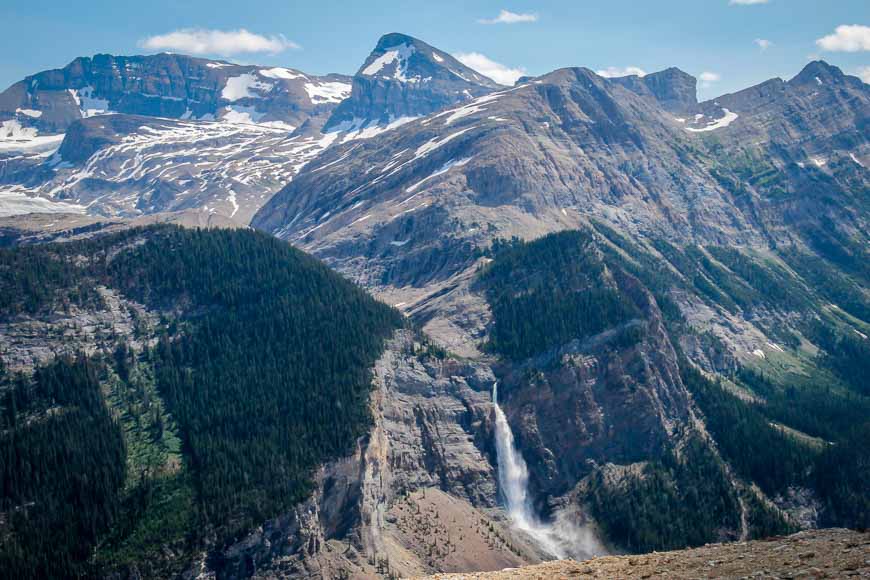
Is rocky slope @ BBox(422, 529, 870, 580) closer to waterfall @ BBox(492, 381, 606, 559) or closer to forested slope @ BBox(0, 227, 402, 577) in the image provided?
forested slope @ BBox(0, 227, 402, 577)

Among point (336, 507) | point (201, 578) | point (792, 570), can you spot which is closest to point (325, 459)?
point (336, 507)

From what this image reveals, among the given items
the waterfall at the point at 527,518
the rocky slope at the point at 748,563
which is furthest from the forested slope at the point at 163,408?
the rocky slope at the point at 748,563

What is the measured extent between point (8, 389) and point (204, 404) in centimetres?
3425

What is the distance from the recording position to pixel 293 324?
186m

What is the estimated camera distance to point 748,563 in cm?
5897

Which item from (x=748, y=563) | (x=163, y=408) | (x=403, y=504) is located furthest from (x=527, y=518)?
(x=748, y=563)

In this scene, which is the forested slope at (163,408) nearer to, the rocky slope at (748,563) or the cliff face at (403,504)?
the cliff face at (403,504)

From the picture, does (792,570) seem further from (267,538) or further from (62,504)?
(62,504)

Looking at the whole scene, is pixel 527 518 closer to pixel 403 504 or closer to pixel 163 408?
pixel 403 504

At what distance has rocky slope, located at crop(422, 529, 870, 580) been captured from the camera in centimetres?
5412

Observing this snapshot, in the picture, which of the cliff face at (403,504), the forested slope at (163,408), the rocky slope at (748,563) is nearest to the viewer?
the rocky slope at (748,563)

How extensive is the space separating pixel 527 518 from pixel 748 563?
430 ft

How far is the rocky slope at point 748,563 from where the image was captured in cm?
5412

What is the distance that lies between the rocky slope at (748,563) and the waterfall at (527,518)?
342ft
